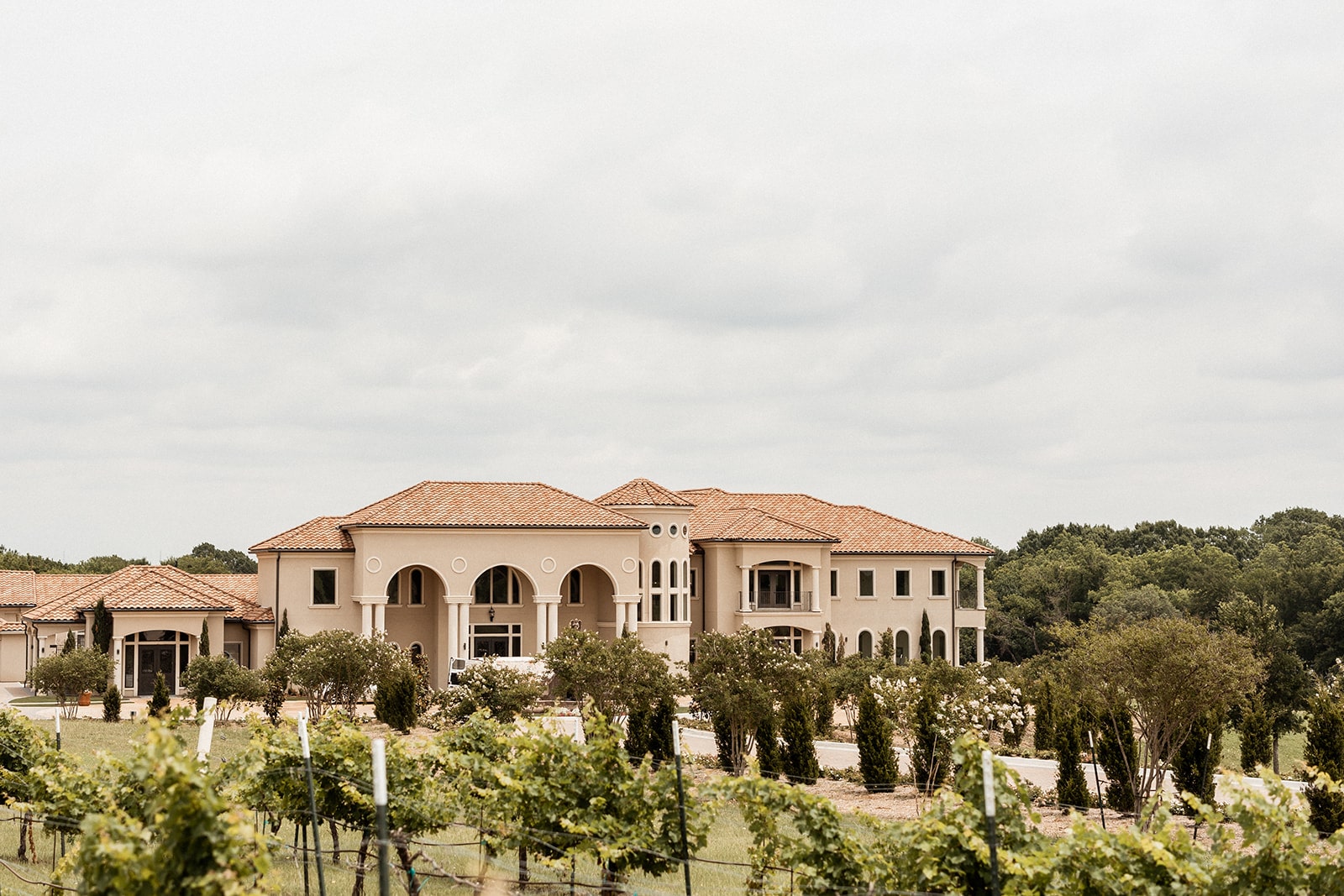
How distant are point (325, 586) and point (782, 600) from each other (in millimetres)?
17946

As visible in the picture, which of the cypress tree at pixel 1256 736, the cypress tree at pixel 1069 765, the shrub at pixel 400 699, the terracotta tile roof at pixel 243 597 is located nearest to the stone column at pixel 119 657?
the terracotta tile roof at pixel 243 597

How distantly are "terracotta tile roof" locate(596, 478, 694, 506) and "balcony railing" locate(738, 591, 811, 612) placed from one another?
210 inches

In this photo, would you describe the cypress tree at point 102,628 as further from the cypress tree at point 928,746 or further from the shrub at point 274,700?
the cypress tree at point 928,746

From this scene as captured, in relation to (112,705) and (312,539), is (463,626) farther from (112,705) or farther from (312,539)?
(112,705)

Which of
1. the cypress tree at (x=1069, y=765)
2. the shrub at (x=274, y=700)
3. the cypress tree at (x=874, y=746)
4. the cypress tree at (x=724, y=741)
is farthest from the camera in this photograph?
the shrub at (x=274, y=700)

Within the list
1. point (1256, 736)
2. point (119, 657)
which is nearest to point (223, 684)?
point (119, 657)

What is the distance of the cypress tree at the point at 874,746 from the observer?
82.5 feet

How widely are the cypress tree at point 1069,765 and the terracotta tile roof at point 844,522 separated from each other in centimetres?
2673

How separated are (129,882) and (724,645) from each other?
21078 mm

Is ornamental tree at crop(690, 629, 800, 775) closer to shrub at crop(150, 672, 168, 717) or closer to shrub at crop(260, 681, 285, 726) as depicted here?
shrub at crop(260, 681, 285, 726)

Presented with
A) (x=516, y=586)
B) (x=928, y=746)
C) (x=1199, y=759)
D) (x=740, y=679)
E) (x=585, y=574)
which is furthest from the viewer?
(x=585, y=574)

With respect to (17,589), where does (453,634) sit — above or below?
below

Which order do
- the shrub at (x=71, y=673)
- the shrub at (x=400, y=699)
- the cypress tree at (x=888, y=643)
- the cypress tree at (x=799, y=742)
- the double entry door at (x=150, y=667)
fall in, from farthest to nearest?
the cypress tree at (x=888, y=643)
the double entry door at (x=150, y=667)
the shrub at (x=71, y=673)
the shrub at (x=400, y=699)
the cypress tree at (x=799, y=742)

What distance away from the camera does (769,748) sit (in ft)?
87.0
